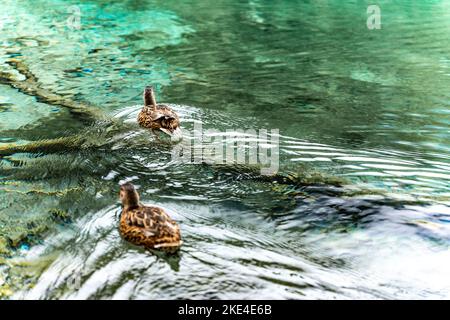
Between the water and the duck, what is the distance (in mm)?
122

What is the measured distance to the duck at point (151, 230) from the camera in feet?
16.1

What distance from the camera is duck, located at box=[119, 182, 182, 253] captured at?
16.1ft

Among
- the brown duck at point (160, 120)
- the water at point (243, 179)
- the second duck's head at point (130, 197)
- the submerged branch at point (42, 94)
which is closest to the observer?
the water at point (243, 179)

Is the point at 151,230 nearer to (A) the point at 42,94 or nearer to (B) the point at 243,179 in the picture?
(B) the point at 243,179

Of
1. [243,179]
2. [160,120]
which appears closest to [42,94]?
[160,120]

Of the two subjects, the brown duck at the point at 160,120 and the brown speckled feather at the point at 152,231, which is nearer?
the brown speckled feather at the point at 152,231

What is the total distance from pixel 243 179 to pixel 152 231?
2.26 metres

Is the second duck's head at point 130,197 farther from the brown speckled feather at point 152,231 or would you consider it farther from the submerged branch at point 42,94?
the submerged branch at point 42,94

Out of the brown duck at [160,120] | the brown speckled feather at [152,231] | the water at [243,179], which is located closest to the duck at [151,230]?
the brown speckled feather at [152,231]

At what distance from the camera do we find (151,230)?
4953mm

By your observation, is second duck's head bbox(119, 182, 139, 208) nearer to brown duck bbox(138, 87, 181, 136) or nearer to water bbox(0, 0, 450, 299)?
water bbox(0, 0, 450, 299)

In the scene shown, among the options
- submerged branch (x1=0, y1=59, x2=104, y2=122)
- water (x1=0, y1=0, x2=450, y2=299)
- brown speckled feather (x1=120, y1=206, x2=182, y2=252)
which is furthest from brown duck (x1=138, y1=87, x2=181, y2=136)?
brown speckled feather (x1=120, y1=206, x2=182, y2=252)
